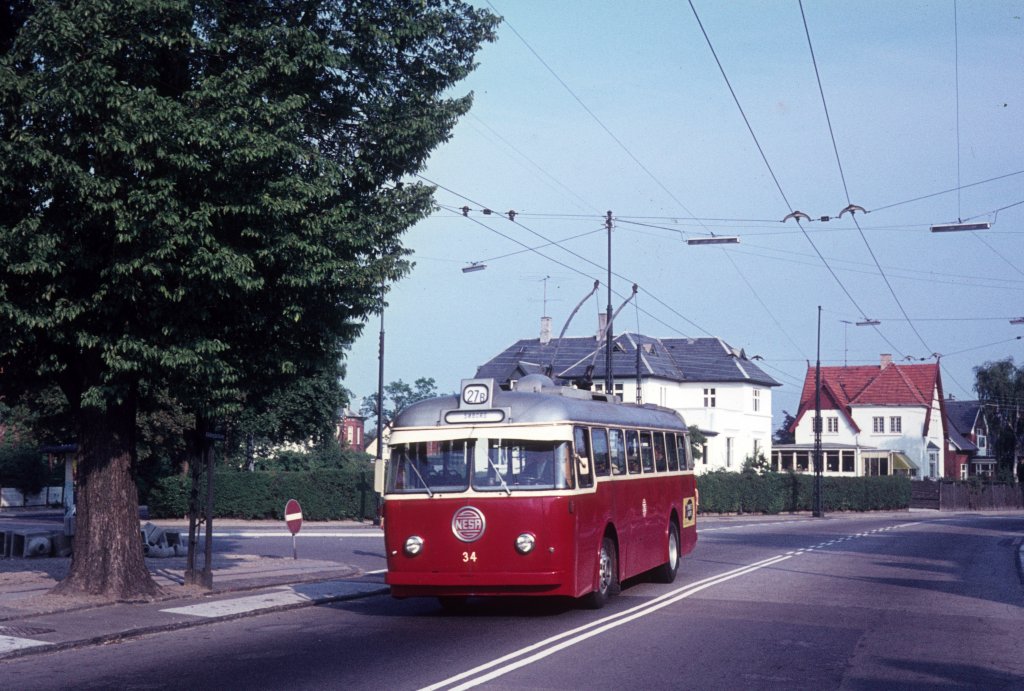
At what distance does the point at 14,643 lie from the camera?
475 inches

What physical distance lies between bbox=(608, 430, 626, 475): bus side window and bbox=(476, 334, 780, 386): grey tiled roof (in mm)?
57576

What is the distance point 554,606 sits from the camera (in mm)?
15812

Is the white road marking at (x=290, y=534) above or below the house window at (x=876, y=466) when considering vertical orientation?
below

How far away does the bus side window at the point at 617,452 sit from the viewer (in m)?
16.2

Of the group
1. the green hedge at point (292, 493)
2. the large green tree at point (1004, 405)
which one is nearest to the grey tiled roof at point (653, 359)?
the large green tree at point (1004, 405)

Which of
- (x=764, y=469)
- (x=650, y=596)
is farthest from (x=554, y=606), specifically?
(x=764, y=469)

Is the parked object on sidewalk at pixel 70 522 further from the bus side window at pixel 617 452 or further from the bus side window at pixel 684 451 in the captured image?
the bus side window at pixel 617 452

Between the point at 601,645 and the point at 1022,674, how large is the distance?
3880 millimetres

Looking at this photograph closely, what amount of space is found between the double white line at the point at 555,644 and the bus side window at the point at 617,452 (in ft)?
5.97

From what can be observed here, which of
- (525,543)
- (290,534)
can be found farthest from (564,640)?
(290,534)

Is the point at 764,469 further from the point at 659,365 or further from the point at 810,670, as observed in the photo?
the point at 810,670

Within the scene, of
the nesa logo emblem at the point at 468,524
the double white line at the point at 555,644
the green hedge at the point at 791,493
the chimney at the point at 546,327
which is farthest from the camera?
the chimney at the point at 546,327

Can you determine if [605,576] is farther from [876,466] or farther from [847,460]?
[876,466]

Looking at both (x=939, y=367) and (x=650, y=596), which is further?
(x=939, y=367)
